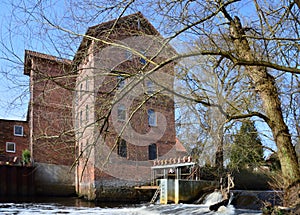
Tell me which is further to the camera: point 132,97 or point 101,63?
point 132,97

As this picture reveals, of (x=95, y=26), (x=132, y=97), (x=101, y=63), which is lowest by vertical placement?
(x=132, y=97)

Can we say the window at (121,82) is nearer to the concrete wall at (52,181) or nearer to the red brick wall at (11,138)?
the concrete wall at (52,181)

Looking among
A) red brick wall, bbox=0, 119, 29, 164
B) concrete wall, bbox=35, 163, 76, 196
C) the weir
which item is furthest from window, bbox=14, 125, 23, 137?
the weir

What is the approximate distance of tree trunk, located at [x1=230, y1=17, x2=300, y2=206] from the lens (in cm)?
487

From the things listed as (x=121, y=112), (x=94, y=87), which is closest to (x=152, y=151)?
(x=121, y=112)

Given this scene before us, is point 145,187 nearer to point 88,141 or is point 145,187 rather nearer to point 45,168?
point 45,168

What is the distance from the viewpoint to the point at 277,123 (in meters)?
5.04

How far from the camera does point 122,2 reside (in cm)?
488

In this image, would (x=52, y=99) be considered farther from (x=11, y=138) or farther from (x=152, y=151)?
(x=11, y=138)

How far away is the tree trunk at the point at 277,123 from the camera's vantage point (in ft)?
16.0

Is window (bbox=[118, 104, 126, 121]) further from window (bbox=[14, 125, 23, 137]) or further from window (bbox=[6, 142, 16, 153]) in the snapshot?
window (bbox=[14, 125, 23, 137])

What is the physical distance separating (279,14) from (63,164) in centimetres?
1971

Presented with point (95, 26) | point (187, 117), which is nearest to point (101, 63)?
point (95, 26)

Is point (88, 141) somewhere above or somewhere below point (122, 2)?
below
